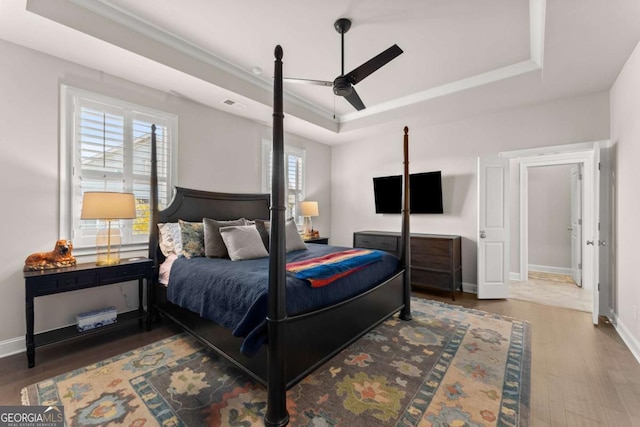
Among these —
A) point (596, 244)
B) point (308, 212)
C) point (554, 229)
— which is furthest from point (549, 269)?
point (308, 212)

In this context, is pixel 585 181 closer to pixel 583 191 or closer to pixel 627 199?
pixel 583 191

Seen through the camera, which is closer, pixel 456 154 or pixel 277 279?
pixel 277 279

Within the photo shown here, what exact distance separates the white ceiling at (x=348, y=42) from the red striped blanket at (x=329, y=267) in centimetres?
227

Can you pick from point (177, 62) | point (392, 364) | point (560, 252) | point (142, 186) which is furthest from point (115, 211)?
point (560, 252)

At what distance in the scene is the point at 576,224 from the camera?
207 inches

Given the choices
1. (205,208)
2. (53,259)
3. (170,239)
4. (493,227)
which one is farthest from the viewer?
(493,227)

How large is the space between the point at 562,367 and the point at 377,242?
2905mm

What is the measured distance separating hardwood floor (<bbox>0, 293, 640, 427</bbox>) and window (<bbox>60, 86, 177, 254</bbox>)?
3.33ft

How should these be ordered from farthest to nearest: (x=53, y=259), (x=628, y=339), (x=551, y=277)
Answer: (x=551, y=277) < (x=628, y=339) < (x=53, y=259)

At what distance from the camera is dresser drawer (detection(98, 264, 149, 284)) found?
263 centimetres

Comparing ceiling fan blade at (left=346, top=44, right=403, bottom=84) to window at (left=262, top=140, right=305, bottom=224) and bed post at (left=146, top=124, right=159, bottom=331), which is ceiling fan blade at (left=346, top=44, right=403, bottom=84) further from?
window at (left=262, top=140, right=305, bottom=224)

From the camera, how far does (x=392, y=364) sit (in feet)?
7.57

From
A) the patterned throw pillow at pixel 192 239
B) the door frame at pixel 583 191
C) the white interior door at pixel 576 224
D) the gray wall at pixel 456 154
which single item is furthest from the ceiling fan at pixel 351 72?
the white interior door at pixel 576 224

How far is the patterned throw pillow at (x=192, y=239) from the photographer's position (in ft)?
10.1
